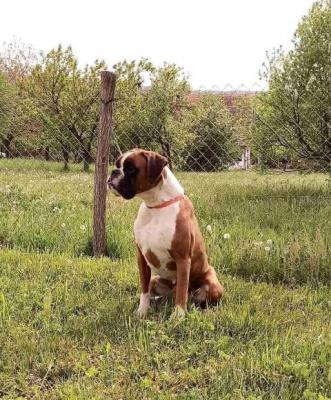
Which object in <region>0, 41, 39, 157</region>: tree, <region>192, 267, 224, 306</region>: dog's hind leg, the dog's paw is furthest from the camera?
<region>0, 41, 39, 157</region>: tree

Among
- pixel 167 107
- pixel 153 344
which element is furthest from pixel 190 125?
pixel 153 344

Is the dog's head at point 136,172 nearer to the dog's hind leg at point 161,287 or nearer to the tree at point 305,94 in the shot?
the dog's hind leg at point 161,287

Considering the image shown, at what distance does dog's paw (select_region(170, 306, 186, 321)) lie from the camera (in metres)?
4.14

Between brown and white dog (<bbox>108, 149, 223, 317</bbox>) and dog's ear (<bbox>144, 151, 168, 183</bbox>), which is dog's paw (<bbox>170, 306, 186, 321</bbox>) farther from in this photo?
dog's ear (<bbox>144, 151, 168, 183</bbox>)

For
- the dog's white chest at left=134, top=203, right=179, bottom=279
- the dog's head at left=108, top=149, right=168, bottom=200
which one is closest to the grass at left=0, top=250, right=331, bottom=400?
the dog's white chest at left=134, top=203, right=179, bottom=279

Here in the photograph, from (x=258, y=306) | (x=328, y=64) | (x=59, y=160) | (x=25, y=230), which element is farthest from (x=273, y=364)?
(x=59, y=160)

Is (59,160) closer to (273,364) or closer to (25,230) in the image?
(25,230)

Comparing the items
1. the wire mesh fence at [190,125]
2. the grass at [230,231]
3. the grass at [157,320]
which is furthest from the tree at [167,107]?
the grass at [157,320]

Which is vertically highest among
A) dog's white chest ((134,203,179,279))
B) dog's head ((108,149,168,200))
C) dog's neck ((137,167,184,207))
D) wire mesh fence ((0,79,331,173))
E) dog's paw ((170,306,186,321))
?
wire mesh fence ((0,79,331,173))

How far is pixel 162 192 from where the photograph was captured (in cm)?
429

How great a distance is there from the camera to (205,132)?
18109 mm

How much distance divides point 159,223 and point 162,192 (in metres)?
0.26

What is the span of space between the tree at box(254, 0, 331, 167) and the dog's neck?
285 inches

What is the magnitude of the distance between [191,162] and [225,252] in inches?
705
